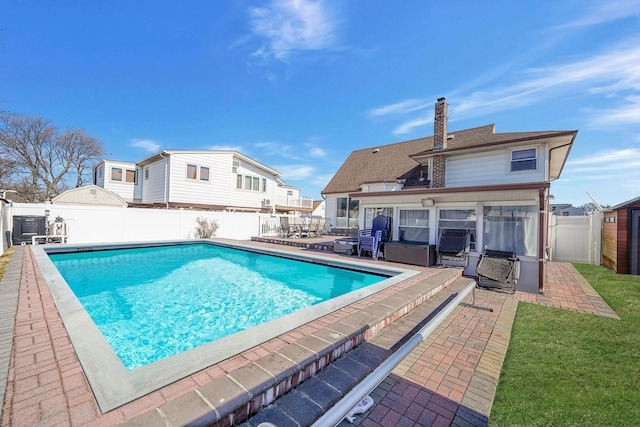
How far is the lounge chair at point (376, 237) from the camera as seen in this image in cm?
948

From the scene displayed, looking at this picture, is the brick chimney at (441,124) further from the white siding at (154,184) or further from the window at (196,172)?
the white siding at (154,184)

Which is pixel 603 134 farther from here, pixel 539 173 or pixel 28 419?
pixel 28 419

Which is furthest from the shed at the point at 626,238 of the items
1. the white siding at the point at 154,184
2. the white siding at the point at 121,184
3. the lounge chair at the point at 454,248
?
the white siding at the point at 121,184

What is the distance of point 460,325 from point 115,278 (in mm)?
9078

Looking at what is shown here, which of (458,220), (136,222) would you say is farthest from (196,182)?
(458,220)

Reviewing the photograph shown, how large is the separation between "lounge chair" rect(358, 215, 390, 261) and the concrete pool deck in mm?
5058

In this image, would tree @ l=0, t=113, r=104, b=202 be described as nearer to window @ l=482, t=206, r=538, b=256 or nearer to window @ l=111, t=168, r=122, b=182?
window @ l=111, t=168, r=122, b=182

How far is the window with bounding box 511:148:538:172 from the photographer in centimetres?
980

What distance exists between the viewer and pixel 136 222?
13.6 meters

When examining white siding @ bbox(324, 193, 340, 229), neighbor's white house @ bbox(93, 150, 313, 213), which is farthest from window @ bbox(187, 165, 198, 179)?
white siding @ bbox(324, 193, 340, 229)

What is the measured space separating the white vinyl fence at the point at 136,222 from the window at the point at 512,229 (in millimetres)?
12495

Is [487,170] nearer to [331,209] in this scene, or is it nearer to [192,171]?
→ [331,209]

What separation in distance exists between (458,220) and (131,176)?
78.7 feet

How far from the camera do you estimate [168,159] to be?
58.9 ft
